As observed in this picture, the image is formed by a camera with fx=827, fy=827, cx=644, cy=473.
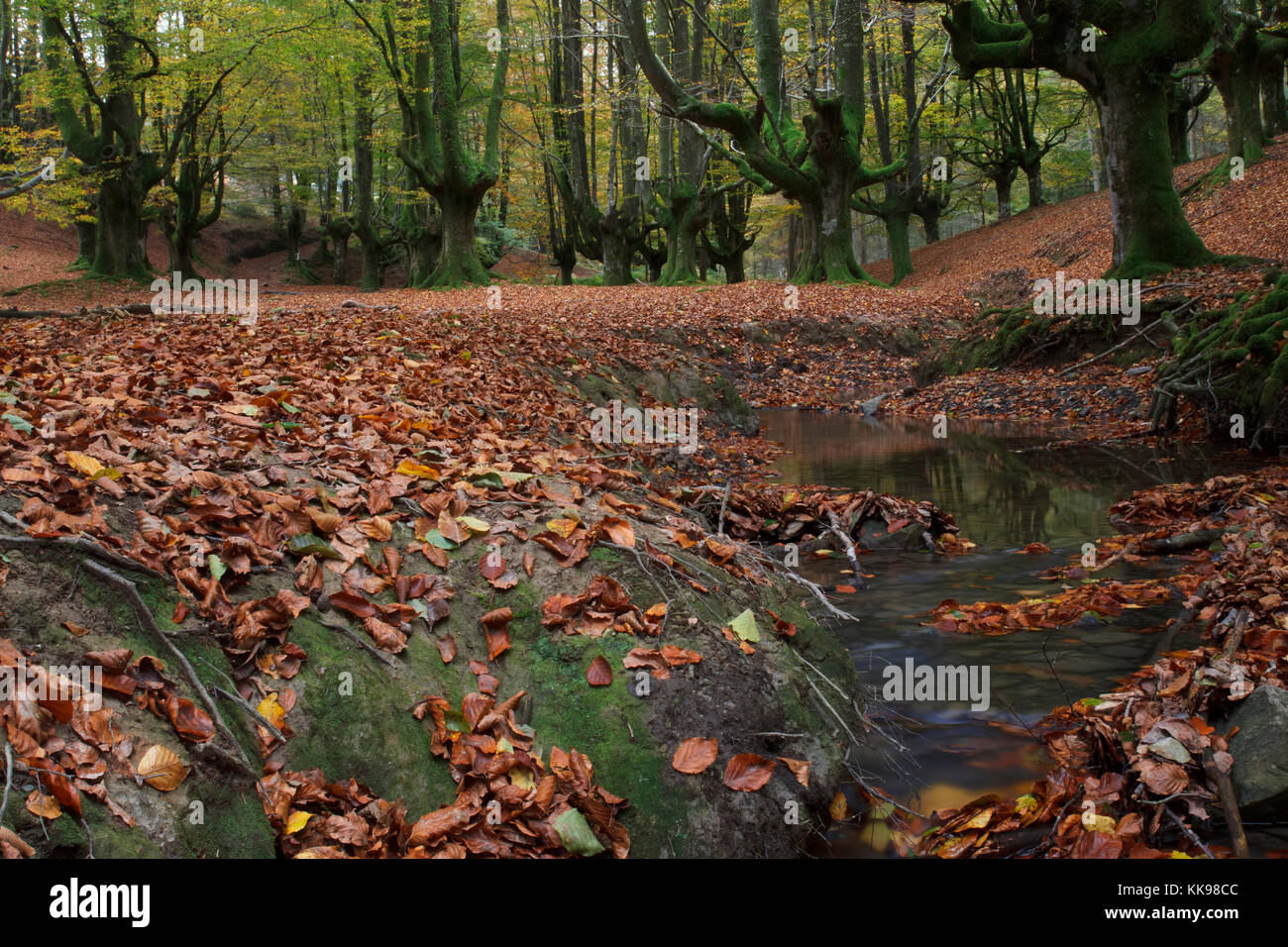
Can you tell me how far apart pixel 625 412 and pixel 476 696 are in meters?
6.48

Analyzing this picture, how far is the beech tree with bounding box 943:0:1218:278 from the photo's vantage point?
11258 mm

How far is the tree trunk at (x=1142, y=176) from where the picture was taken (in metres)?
11.6

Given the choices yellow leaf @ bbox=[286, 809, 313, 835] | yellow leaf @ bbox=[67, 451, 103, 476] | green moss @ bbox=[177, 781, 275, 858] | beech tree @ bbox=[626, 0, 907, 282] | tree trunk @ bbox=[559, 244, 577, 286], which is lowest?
yellow leaf @ bbox=[286, 809, 313, 835]

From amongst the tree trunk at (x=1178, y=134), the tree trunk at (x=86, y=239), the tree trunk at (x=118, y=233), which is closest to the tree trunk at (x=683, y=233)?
the tree trunk at (x=118, y=233)

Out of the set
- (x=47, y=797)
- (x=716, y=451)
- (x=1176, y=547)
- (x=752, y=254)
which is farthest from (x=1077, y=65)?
(x=752, y=254)

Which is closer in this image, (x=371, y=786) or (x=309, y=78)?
(x=371, y=786)

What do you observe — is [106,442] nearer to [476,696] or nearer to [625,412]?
[476,696]

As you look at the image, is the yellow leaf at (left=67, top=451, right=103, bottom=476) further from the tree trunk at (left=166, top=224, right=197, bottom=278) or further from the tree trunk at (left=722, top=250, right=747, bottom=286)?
the tree trunk at (left=722, top=250, right=747, bottom=286)

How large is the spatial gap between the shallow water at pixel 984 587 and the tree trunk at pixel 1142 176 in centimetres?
358

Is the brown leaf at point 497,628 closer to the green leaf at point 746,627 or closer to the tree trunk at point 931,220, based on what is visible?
the green leaf at point 746,627

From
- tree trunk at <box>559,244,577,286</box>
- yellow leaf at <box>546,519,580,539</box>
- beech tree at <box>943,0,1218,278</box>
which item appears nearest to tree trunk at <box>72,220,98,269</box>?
tree trunk at <box>559,244,577,286</box>

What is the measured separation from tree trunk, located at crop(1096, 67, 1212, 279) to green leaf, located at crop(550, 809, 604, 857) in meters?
12.6

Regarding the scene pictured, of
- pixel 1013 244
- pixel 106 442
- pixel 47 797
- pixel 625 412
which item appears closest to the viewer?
pixel 47 797

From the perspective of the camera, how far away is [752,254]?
6084 cm
